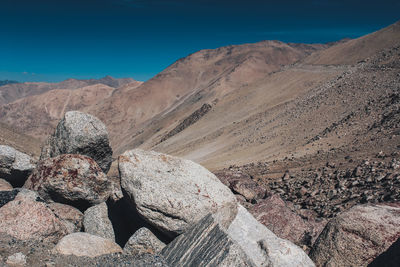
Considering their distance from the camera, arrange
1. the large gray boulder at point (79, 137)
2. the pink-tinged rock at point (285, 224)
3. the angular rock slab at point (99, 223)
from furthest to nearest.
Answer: the large gray boulder at point (79, 137) < the pink-tinged rock at point (285, 224) < the angular rock slab at point (99, 223)

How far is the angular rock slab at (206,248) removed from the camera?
6.58m

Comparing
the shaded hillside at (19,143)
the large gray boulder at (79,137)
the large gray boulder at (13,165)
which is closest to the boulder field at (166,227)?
the large gray boulder at (79,137)

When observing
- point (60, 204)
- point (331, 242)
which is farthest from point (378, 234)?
point (60, 204)

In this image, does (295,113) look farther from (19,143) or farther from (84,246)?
(84,246)

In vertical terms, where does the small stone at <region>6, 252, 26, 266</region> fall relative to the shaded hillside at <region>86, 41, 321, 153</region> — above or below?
Answer: below

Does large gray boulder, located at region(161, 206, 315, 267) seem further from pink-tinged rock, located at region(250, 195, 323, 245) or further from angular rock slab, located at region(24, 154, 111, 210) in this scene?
angular rock slab, located at region(24, 154, 111, 210)

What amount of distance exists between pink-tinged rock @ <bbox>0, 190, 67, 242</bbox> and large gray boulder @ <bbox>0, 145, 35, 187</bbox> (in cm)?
395

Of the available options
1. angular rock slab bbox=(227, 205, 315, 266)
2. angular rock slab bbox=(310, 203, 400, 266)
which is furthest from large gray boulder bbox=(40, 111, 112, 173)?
angular rock slab bbox=(310, 203, 400, 266)

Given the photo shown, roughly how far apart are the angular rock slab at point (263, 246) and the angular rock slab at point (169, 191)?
21.5 inches

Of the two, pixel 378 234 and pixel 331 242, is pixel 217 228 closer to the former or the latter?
pixel 331 242

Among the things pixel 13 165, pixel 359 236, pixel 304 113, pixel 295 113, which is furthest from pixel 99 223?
pixel 295 113

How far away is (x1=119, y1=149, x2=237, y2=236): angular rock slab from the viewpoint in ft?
26.3

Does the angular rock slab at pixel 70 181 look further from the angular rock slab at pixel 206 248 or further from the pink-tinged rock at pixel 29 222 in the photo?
the angular rock slab at pixel 206 248

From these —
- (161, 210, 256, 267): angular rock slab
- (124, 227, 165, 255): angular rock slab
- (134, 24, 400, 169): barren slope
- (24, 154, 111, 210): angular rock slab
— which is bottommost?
(134, 24, 400, 169): barren slope
